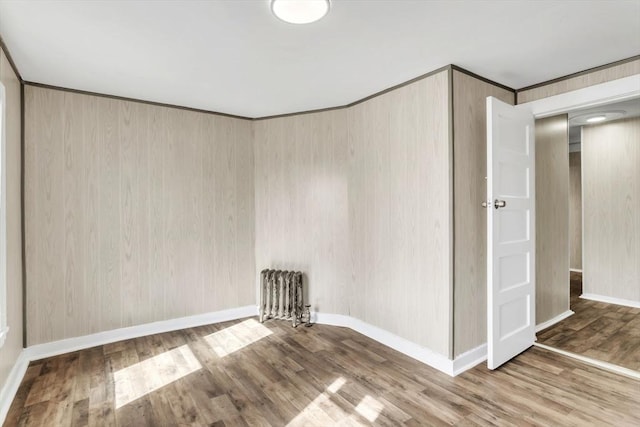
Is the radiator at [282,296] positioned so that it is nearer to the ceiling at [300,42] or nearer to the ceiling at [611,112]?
the ceiling at [300,42]

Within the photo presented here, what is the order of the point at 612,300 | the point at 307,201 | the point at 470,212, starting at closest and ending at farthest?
the point at 470,212 < the point at 307,201 < the point at 612,300

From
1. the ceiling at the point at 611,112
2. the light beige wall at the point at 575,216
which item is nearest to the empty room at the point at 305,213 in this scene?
the ceiling at the point at 611,112

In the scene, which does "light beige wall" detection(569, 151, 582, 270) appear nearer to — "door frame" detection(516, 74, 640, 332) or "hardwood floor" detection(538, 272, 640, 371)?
"hardwood floor" detection(538, 272, 640, 371)

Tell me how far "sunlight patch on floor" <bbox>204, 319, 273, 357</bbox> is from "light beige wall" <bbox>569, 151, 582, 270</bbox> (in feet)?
19.4

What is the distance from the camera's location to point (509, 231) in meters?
2.65

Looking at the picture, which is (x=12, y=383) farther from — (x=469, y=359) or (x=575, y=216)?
(x=575, y=216)

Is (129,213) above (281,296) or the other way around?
above

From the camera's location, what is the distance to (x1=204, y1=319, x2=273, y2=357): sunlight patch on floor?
3.02 metres

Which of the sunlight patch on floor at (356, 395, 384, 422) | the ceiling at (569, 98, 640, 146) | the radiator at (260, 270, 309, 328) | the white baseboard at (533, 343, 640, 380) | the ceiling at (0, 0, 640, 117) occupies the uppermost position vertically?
the ceiling at (569, 98, 640, 146)

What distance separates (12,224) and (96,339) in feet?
4.26

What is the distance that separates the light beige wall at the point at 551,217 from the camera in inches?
131

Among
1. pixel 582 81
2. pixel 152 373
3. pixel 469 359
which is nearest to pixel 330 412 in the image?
pixel 469 359

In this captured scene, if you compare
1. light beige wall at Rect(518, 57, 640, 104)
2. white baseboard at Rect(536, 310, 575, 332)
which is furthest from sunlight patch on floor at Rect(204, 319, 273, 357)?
light beige wall at Rect(518, 57, 640, 104)

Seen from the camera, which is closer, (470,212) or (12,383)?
(12,383)
